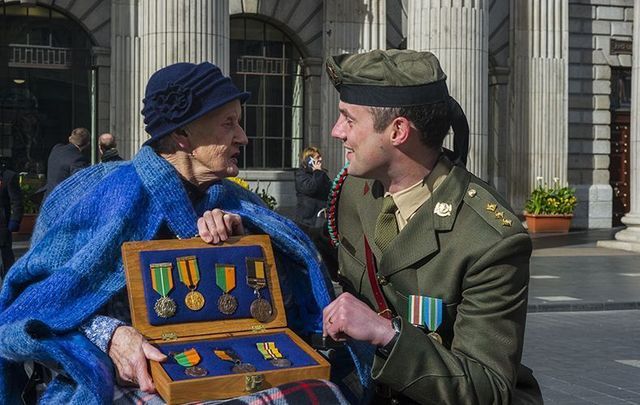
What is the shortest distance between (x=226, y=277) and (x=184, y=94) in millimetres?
588

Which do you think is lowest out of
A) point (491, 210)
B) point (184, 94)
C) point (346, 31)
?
point (491, 210)

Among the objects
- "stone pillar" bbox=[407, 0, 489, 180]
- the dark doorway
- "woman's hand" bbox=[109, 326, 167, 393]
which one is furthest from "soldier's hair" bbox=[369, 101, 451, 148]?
the dark doorway

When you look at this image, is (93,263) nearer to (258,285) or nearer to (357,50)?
(258,285)

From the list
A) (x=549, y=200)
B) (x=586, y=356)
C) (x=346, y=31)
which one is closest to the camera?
(x=586, y=356)

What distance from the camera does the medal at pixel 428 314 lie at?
2.76m

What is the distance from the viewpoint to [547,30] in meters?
22.6

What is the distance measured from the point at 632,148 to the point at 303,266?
1867 cm

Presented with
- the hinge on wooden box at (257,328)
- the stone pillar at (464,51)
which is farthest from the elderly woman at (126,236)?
the stone pillar at (464,51)

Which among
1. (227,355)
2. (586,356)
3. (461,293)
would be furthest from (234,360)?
(586,356)

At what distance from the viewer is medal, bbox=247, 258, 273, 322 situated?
3.07 m

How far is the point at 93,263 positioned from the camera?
3041 mm

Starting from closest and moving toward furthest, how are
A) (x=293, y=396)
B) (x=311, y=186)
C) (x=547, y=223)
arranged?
(x=293, y=396) → (x=311, y=186) → (x=547, y=223)

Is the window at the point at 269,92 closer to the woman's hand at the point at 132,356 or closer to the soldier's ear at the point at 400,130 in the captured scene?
the woman's hand at the point at 132,356

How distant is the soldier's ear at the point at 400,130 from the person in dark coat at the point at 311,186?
32.8 ft
